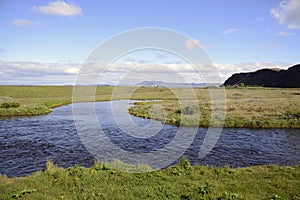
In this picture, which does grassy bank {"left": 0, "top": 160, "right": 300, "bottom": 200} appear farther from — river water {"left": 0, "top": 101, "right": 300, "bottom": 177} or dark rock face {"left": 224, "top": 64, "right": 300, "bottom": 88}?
dark rock face {"left": 224, "top": 64, "right": 300, "bottom": 88}

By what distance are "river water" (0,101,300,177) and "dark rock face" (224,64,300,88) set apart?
11599 cm

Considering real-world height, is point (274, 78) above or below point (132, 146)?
above

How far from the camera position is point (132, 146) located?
71.8ft

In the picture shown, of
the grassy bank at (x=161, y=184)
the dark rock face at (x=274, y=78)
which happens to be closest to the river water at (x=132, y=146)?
the grassy bank at (x=161, y=184)

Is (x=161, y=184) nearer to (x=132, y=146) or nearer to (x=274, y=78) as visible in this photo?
(x=132, y=146)

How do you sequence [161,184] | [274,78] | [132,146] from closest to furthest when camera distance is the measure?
[161,184] → [132,146] → [274,78]

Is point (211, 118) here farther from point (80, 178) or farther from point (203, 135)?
point (80, 178)

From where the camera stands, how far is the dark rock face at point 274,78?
132 m

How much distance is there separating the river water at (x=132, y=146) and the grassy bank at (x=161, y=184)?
392 cm

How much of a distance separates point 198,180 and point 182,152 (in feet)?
26.6

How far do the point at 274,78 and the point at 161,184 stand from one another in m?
160

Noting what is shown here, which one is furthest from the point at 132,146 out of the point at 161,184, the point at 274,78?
the point at 274,78

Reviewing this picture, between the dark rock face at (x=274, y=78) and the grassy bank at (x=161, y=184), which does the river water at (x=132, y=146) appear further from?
the dark rock face at (x=274, y=78)

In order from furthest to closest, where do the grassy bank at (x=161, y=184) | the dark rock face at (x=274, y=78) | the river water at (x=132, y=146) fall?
the dark rock face at (x=274, y=78) → the river water at (x=132, y=146) → the grassy bank at (x=161, y=184)
